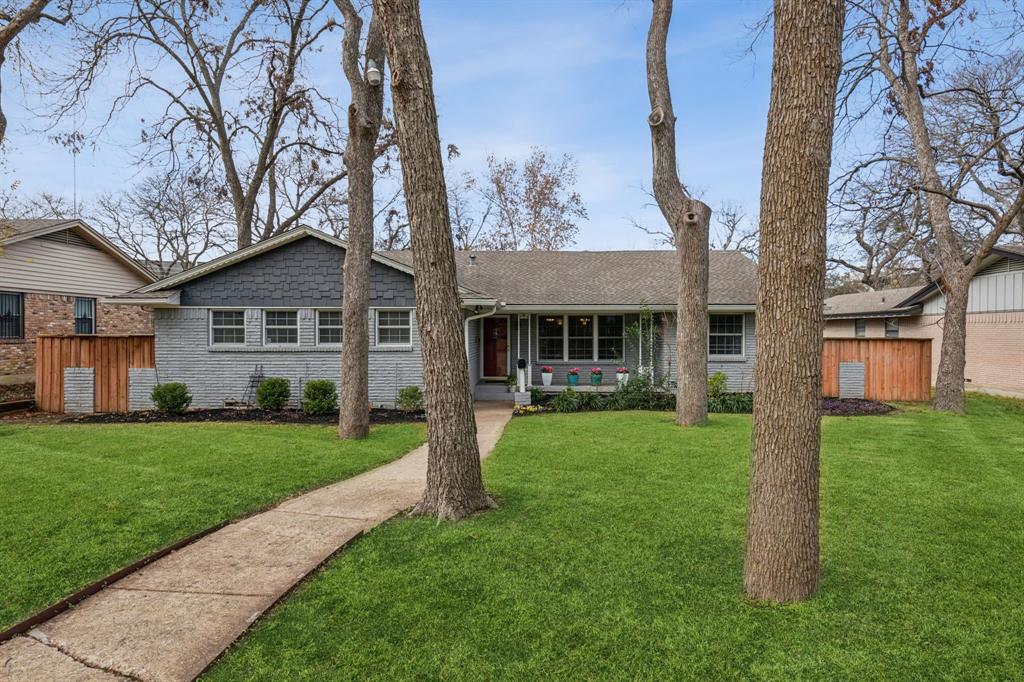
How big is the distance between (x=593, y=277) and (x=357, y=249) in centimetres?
834

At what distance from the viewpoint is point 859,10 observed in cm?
1163

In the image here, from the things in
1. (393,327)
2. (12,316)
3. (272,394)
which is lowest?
(272,394)

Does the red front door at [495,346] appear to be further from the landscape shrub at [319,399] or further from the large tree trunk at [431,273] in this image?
the large tree trunk at [431,273]

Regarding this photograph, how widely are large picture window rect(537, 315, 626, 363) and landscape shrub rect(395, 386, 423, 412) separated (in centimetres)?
411

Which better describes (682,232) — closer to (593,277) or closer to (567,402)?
(567,402)

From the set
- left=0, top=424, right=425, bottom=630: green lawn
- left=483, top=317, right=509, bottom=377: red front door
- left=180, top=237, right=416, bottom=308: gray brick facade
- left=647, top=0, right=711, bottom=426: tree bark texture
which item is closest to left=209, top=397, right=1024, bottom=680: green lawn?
left=0, top=424, right=425, bottom=630: green lawn

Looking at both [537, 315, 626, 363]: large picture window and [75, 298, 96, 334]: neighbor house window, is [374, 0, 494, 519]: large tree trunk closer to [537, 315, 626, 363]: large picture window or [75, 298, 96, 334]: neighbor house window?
[537, 315, 626, 363]: large picture window

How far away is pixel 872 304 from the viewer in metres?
23.5

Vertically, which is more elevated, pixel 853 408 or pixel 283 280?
pixel 283 280

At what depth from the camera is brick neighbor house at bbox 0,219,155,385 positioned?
1502 cm

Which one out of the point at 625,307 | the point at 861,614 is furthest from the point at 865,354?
the point at 861,614

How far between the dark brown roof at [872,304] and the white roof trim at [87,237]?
27.3m

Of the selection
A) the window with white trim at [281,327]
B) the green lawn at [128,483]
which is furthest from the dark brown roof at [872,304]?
the window with white trim at [281,327]

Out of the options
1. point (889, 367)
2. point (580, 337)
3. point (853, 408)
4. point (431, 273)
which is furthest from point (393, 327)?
point (889, 367)
